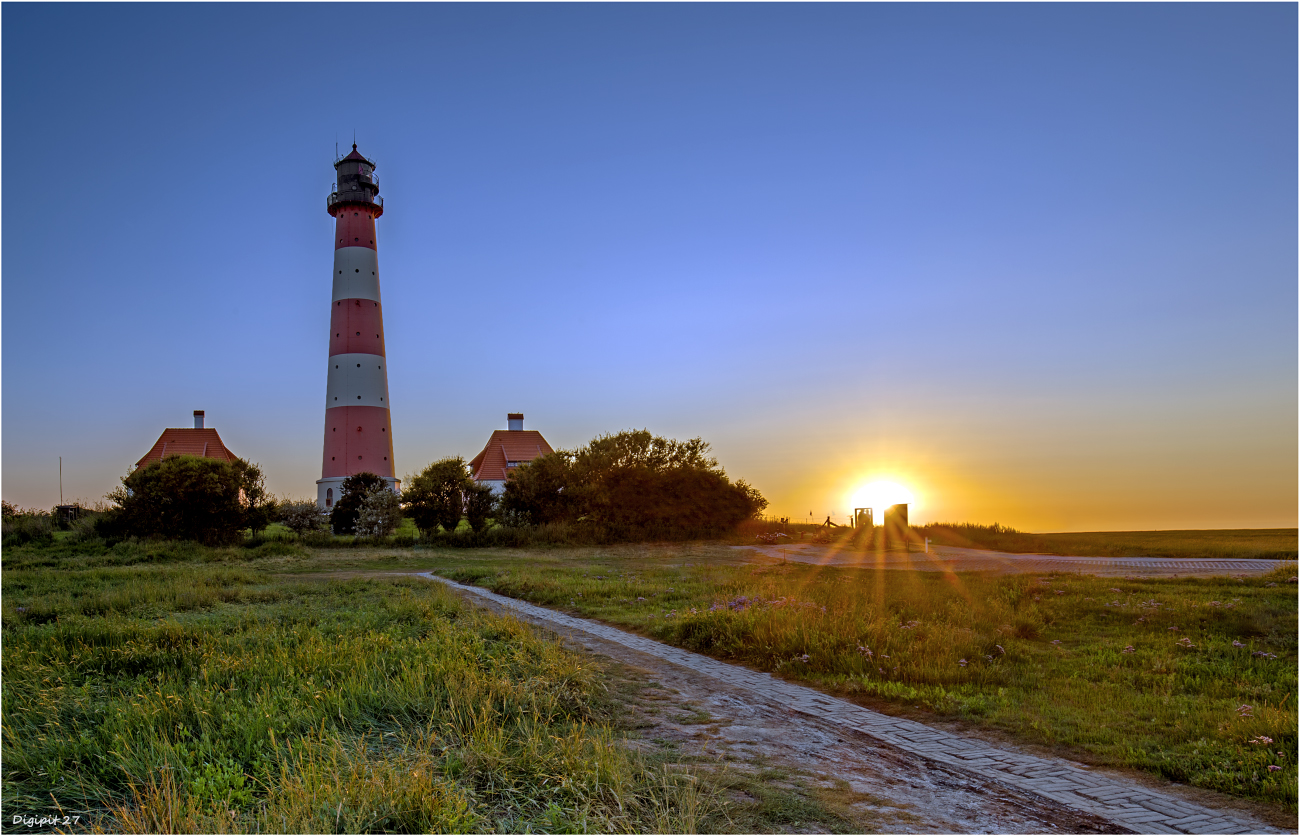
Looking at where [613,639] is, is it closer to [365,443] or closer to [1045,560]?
[1045,560]

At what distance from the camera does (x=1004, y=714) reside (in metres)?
7.06

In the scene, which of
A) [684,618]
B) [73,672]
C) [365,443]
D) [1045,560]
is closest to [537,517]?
[365,443]

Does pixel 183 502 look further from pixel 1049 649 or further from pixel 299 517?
pixel 1049 649

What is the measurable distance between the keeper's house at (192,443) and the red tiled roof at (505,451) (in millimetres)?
15533

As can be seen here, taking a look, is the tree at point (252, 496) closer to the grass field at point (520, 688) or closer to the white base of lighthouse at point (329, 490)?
the white base of lighthouse at point (329, 490)

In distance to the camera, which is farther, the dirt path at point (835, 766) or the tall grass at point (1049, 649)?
the tall grass at point (1049, 649)

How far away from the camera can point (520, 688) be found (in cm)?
686

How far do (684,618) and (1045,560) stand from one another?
13553 millimetres

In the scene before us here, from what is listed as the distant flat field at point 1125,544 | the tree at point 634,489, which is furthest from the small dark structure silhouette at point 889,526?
the tree at point 634,489

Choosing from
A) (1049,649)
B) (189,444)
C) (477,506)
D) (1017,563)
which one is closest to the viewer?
(1049,649)

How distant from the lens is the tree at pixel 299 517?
117ft

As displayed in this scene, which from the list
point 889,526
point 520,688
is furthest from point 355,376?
point 520,688

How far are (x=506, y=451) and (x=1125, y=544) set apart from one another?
3876cm

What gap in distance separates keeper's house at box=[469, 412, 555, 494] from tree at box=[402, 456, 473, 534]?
17811 millimetres
